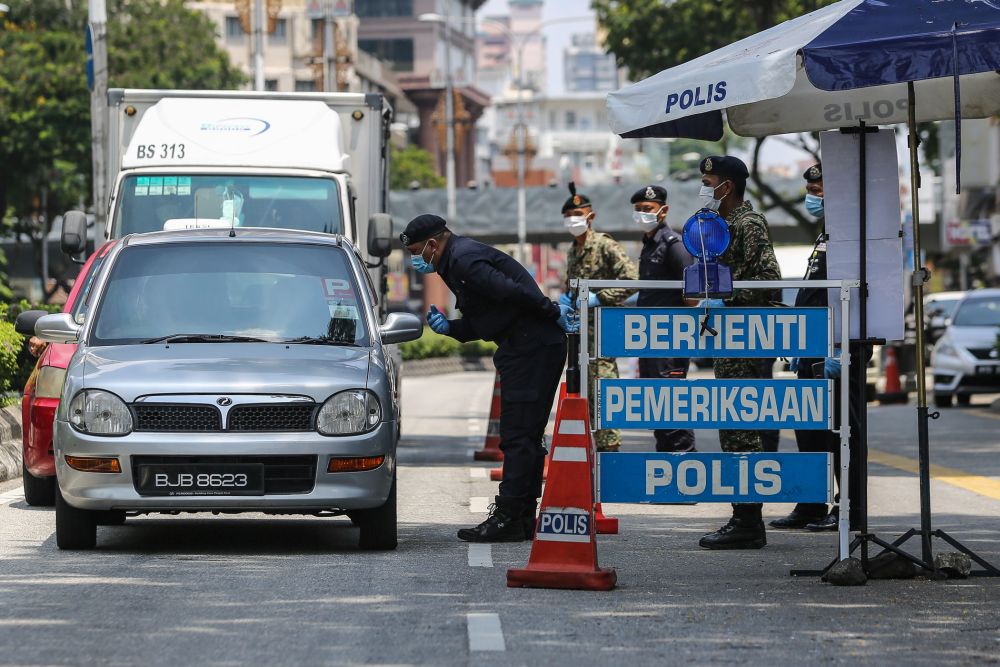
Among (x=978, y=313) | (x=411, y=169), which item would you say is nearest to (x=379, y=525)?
(x=978, y=313)

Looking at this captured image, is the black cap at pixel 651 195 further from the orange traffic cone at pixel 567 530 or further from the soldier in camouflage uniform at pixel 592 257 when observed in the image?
the orange traffic cone at pixel 567 530

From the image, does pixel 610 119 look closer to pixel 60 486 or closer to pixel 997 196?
pixel 60 486

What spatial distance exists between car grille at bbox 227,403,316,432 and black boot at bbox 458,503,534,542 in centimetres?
129

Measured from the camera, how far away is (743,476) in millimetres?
8484

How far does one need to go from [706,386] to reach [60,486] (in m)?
3.10

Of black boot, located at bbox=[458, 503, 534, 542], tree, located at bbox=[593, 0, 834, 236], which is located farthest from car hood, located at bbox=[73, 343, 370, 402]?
tree, located at bbox=[593, 0, 834, 236]

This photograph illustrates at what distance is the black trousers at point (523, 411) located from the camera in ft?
32.1

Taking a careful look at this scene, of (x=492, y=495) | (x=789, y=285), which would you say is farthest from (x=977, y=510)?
(x=789, y=285)

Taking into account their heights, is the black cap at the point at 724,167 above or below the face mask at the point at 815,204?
above

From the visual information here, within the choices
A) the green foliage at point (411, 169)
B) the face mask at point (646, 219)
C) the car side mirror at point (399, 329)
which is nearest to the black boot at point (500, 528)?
the car side mirror at point (399, 329)

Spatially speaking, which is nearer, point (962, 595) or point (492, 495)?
point (962, 595)

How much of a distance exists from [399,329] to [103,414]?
1.77 metres

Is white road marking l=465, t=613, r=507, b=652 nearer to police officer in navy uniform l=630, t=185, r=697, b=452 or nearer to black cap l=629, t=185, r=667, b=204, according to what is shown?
police officer in navy uniform l=630, t=185, r=697, b=452

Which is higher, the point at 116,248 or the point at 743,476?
the point at 116,248
